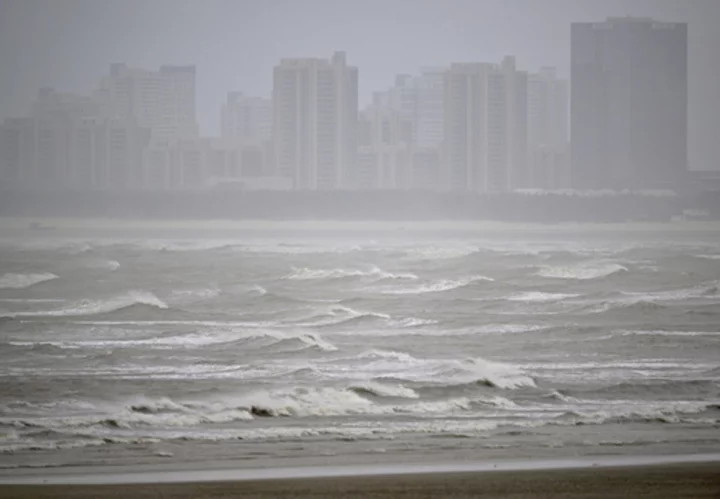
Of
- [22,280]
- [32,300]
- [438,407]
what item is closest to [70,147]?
[22,280]

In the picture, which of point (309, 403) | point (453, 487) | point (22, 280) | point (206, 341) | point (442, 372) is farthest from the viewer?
point (22, 280)

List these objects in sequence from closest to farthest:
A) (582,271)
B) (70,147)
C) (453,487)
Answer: (453,487)
(70,147)
(582,271)

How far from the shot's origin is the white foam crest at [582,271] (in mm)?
6691

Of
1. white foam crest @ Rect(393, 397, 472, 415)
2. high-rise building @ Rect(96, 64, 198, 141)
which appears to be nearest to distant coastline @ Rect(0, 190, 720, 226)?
high-rise building @ Rect(96, 64, 198, 141)

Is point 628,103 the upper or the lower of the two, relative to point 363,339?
upper

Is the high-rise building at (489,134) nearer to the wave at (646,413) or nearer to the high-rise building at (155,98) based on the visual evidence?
the wave at (646,413)

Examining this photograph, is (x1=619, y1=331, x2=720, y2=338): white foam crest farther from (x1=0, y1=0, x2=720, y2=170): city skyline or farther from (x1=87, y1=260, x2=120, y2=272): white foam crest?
(x1=87, y1=260, x2=120, y2=272): white foam crest

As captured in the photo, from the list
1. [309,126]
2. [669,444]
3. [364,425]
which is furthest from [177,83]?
[669,444]

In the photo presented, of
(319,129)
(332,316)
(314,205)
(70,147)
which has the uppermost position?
(319,129)

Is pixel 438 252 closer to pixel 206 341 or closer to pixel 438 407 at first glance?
pixel 438 407

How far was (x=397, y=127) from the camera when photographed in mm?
6625

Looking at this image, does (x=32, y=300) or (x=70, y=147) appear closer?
(x=32, y=300)

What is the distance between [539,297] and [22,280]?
3.40 m

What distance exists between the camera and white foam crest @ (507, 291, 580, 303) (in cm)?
658
